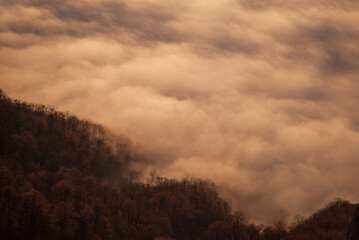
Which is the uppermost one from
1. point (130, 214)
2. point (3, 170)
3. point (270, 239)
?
point (3, 170)

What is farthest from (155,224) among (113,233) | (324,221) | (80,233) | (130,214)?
(324,221)

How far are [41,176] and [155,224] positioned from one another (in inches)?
1981

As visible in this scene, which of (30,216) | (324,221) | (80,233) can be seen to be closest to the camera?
(30,216)

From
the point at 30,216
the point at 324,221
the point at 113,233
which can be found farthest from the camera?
the point at 324,221

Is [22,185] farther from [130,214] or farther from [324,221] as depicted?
[324,221]

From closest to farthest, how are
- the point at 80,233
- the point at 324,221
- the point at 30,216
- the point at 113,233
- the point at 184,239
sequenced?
the point at 30,216 → the point at 80,233 → the point at 113,233 → the point at 324,221 → the point at 184,239

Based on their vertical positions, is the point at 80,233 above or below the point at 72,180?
below

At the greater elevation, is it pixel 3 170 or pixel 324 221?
pixel 3 170

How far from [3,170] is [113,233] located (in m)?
47.0

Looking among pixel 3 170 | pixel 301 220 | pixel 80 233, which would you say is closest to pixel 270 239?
pixel 301 220

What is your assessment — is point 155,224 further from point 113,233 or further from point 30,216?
point 30,216

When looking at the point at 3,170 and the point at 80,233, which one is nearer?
the point at 80,233

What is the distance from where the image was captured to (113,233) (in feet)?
529

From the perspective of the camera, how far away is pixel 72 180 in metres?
200
